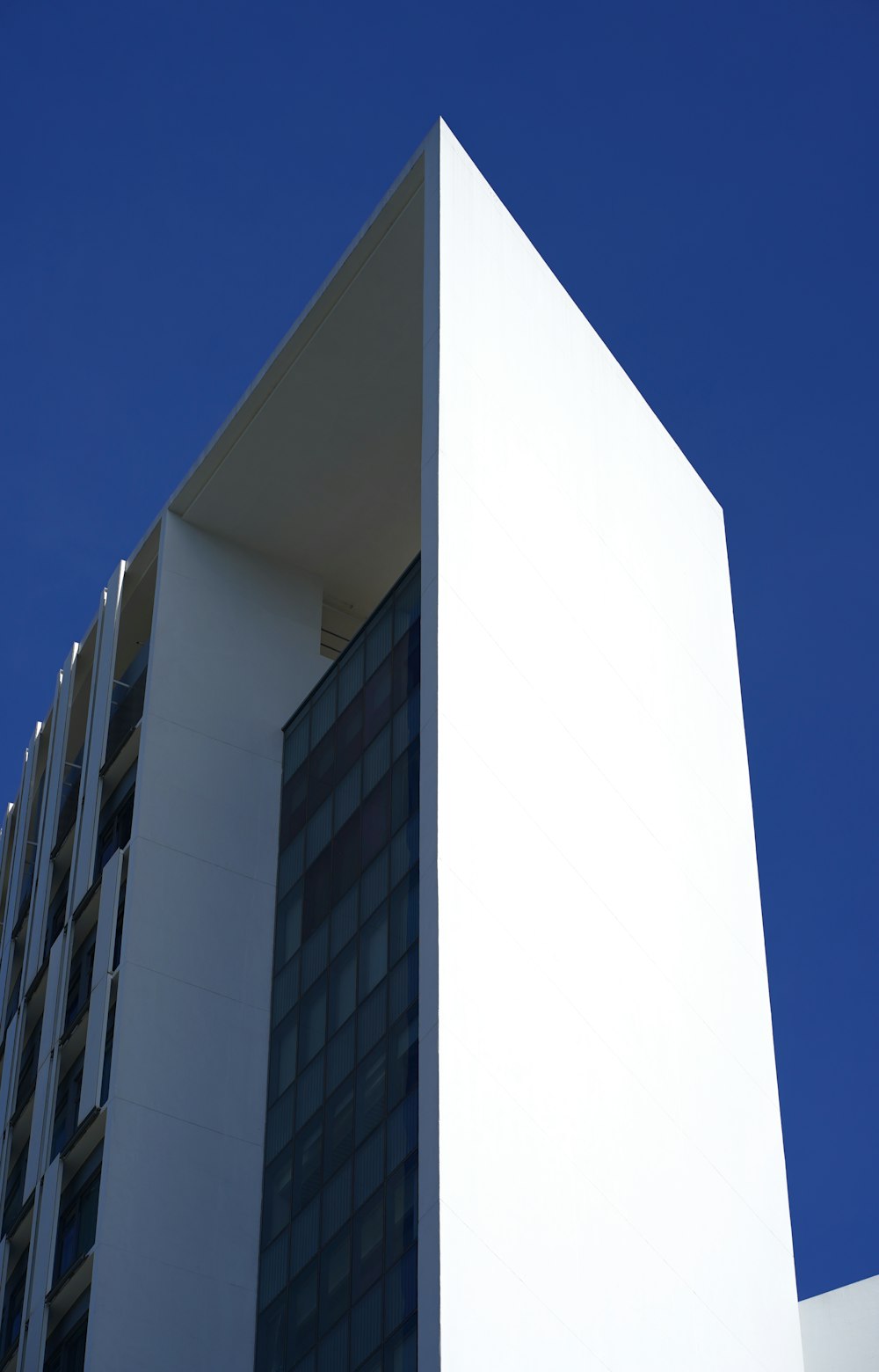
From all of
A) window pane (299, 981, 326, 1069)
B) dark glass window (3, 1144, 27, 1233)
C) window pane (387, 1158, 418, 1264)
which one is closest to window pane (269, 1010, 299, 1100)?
window pane (299, 981, 326, 1069)

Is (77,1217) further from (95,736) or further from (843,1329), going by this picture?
(843,1329)

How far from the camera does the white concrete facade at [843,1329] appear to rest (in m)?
38.6

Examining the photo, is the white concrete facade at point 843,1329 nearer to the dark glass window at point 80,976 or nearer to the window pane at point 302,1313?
the window pane at point 302,1313

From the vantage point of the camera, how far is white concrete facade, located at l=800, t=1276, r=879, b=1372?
127ft

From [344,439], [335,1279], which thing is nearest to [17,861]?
[344,439]

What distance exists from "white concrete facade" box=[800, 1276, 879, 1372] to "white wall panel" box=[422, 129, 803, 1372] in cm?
122

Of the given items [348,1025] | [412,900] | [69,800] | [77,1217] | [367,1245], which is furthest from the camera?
[69,800]

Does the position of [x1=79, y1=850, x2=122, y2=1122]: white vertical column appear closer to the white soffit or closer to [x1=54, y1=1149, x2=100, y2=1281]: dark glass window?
[x1=54, y1=1149, x2=100, y2=1281]: dark glass window

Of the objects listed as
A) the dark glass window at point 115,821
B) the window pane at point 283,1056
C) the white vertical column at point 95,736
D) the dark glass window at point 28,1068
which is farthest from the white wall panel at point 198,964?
the dark glass window at point 28,1068

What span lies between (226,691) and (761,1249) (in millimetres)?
16697

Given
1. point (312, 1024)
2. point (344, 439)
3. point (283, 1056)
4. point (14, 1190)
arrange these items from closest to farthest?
point (312, 1024) < point (283, 1056) < point (14, 1190) < point (344, 439)

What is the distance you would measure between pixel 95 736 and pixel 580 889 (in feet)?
48.6

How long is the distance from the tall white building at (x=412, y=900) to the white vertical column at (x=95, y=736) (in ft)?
0.47

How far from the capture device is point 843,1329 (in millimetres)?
39062
